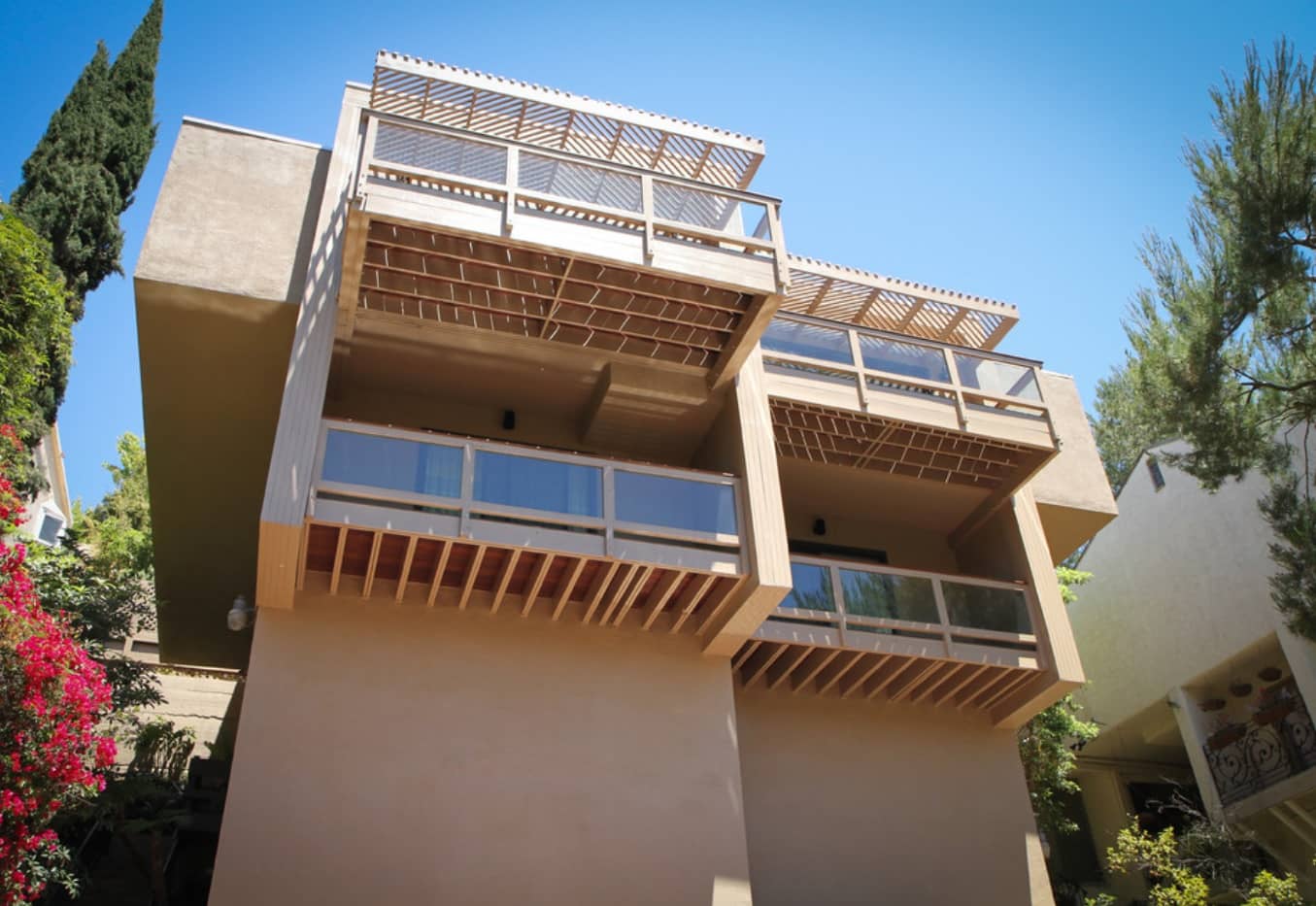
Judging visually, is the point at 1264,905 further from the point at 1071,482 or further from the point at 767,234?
the point at 767,234

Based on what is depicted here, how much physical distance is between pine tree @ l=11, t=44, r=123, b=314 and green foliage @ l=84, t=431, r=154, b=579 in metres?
6.09

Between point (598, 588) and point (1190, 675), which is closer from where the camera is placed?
point (598, 588)

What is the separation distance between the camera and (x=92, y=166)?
1841 cm

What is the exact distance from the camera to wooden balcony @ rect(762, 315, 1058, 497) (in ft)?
42.3

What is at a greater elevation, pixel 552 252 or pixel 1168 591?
pixel 1168 591

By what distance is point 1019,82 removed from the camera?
14.8 meters

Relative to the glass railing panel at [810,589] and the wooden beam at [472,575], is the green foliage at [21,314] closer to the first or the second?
the wooden beam at [472,575]

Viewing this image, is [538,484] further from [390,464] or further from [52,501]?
[52,501]

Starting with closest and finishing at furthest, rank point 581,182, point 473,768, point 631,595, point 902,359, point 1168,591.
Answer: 1. point 473,768
2. point 631,595
3. point 581,182
4. point 902,359
5. point 1168,591

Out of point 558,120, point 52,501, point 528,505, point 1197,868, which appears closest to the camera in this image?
point 528,505

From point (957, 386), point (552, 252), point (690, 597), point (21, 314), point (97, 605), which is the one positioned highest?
point (957, 386)

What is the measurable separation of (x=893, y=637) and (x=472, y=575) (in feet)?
18.3

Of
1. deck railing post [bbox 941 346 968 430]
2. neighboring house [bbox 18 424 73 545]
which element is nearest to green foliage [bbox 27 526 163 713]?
deck railing post [bbox 941 346 968 430]

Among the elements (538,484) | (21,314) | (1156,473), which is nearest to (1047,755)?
(1156,473)
